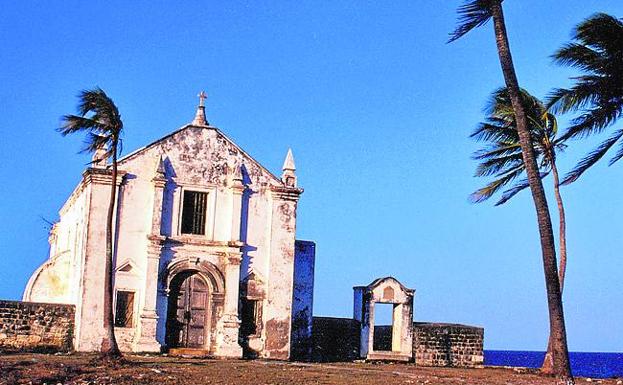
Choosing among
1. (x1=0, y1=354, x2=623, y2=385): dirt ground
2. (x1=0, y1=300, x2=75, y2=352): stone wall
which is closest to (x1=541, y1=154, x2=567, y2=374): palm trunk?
(x1=0, y1=354, x2=623, y2=385): dirt ground

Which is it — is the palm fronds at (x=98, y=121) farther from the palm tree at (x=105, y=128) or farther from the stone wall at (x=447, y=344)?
the stone wall at (x=447, y=344)

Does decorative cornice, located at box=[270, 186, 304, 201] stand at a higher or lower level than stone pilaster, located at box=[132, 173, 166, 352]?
higher

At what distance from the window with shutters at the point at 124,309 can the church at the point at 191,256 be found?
0.10 ft

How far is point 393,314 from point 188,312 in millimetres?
7612

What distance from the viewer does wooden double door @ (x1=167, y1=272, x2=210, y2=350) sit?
98.3 ft

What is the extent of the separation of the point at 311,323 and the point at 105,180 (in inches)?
340

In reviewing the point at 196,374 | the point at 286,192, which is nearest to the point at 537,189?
the point at 196,374

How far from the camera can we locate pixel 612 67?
2155 cm

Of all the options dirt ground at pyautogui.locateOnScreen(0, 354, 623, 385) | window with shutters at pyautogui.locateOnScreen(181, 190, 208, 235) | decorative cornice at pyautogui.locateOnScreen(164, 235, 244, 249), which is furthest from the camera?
window with shutters at pyautogui.locateOnScreen(181, 190, 208, 235)

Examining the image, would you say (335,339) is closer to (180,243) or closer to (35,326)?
(180,243)

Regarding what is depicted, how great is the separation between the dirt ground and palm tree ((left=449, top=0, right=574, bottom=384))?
5152mm

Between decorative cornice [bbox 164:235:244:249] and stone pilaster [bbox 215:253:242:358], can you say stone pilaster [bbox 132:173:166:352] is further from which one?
stone pilaster [bbox 215:253:242:358]

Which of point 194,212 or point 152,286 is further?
point 194,212

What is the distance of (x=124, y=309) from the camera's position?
29.6 metres
